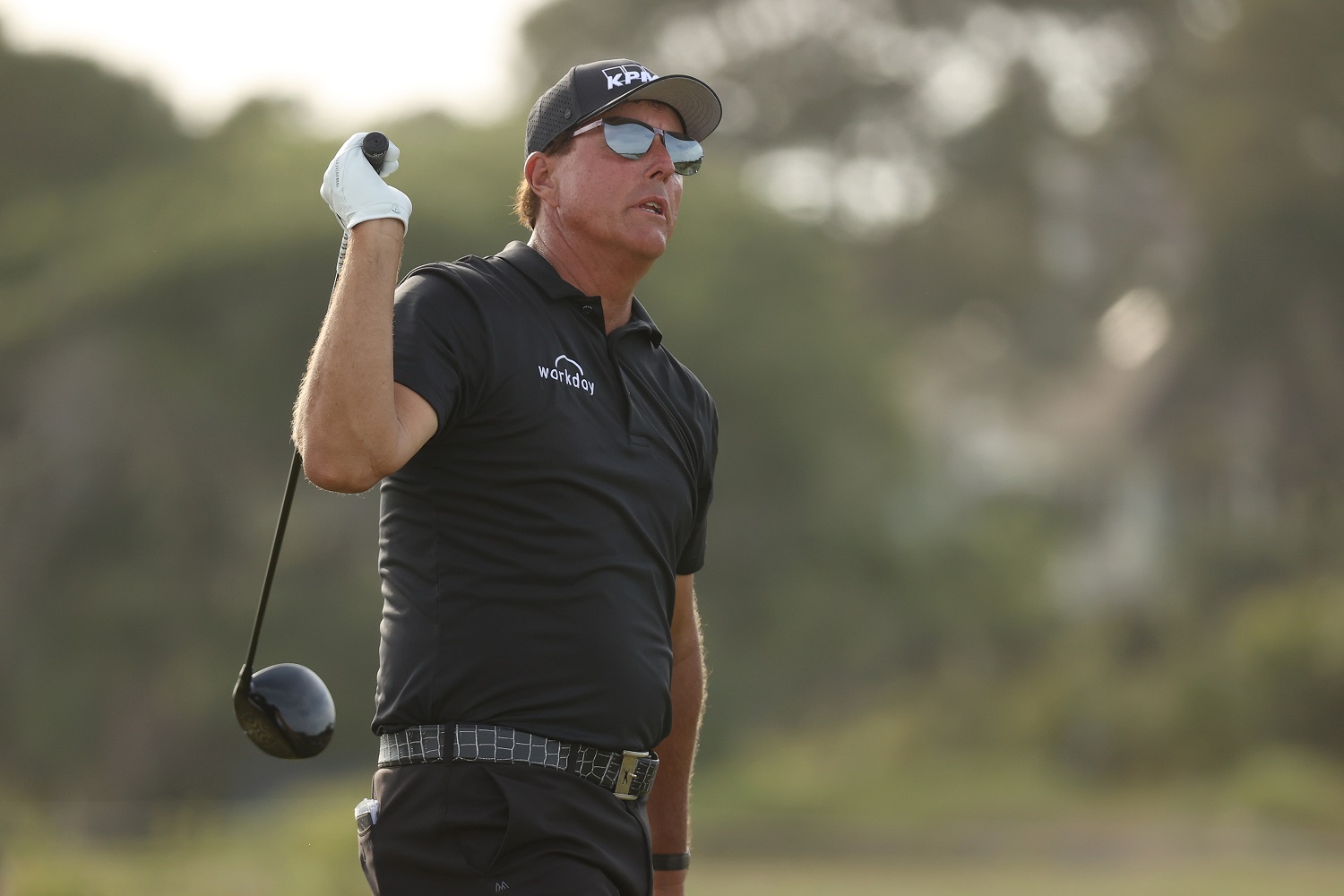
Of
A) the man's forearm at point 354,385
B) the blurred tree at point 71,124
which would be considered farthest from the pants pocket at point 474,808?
the blurred tree at point 71,124

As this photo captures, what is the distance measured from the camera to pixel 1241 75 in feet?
118

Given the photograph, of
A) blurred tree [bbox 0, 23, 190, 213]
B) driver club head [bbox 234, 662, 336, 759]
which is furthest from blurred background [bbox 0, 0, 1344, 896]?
driver club head [bbox 234, 662, 336, 759]

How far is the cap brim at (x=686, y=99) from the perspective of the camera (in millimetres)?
3969

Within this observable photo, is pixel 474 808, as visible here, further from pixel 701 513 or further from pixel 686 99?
pixel 686 99

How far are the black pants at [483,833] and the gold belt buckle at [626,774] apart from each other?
90mm

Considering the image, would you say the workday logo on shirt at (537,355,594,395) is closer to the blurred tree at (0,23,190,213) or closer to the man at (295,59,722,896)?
the man at (295,59,722,896)

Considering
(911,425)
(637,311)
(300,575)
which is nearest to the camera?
(637,311)

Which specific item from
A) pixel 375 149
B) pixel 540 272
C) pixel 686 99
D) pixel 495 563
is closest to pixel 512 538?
pixel 495 563

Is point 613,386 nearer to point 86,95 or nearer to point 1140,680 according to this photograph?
point 1140,680

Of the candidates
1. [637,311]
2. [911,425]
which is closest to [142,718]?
[911,425]

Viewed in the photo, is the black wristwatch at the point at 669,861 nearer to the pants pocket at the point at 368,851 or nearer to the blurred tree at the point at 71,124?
the pants pocket at the point at 368,851

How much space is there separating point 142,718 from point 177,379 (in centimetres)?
466

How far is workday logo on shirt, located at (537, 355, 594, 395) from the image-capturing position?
11.8 feet

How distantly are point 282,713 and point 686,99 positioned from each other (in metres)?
1.59
